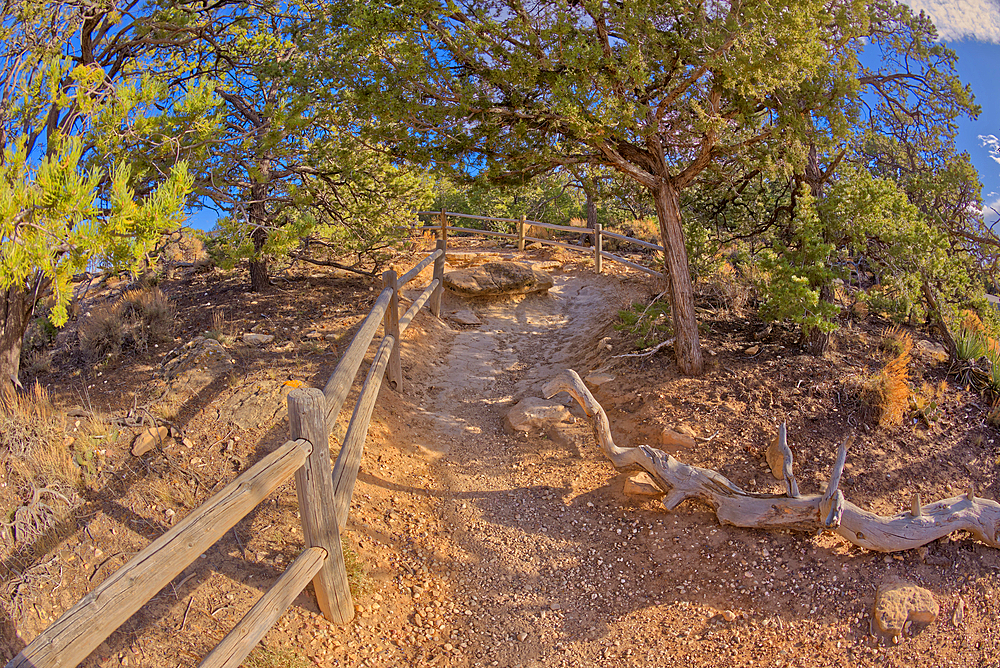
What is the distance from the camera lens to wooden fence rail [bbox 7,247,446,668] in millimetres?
2316

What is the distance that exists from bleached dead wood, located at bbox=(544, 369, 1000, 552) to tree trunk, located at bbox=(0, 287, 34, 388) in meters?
7.00

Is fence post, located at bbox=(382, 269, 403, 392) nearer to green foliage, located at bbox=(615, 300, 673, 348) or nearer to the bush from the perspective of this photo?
green foliage, located at bbox=(615, 300, 673, 348)

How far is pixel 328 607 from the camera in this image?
396 cm

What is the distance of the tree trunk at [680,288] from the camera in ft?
22.4

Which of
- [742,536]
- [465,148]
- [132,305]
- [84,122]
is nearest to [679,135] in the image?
[465,148]

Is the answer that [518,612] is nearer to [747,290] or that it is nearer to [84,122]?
[747,290]

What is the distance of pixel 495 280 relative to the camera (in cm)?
1113

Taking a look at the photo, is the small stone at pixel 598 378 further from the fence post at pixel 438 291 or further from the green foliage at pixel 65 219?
the green foliage at pixel 65 219

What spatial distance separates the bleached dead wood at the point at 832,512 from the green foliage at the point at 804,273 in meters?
1.92

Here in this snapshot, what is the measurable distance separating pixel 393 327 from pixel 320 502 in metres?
3.46

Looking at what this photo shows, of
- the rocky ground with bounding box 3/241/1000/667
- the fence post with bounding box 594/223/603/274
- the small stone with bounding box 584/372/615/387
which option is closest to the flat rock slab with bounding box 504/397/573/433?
the rocky ground with bounding box 3/241/1000/667

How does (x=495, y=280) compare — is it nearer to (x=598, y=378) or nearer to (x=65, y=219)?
(x=598, y=378)

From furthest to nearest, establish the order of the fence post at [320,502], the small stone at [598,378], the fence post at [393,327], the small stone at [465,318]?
the small stone at [465,318] → the small stone at [598,378] → the fence post at [393,327] → the fence post at [320,502]

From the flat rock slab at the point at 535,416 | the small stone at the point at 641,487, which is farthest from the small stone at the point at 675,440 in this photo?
the flat rock slab at the point at 535,416
